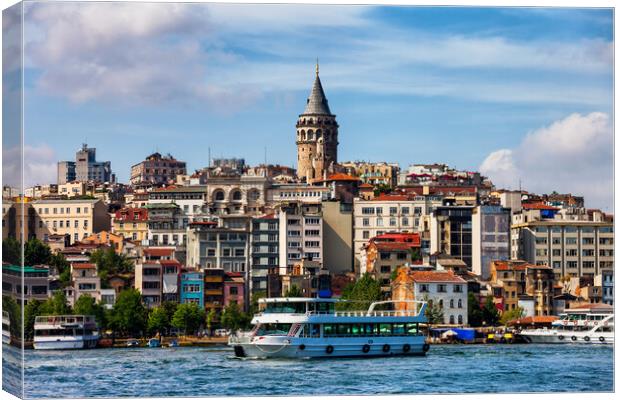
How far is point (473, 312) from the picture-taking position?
123 feet

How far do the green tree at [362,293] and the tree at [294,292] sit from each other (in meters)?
1.11

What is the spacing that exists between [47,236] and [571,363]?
66.5ft

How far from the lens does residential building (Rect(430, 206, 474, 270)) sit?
140 ft

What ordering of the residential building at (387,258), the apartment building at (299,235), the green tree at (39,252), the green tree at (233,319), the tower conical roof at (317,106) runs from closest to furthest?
the green tree at (39,252) → the green tree at (233,319) → the residential building at (387,258) → the apartment building at (299,235) → the tower conical roof at (317,106)

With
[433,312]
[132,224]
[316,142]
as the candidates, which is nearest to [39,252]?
[433,312]

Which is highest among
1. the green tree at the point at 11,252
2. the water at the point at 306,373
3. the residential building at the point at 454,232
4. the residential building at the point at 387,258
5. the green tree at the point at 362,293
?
the residential building at the point at 454,232

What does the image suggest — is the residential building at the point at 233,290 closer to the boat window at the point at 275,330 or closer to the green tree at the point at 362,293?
the green tree at the point at 362,293

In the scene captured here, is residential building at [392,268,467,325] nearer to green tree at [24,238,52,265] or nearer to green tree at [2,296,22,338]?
green tree at [24,238,52,265]

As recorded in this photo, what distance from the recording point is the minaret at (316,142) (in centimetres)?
6088

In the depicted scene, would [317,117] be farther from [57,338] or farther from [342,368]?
[342,368]

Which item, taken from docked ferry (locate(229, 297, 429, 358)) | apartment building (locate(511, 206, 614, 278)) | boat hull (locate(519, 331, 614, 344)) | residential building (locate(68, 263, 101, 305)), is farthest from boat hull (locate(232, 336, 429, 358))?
apartment building (locate(511, 206, 614, 278))

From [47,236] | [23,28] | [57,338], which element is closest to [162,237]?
[47,236]

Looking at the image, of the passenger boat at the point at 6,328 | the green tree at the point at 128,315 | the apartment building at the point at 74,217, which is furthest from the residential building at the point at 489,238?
the passenger boat at the point at 6,328

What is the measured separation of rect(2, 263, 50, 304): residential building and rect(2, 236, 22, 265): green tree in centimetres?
6
